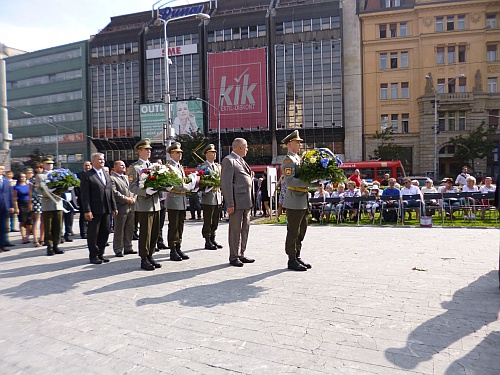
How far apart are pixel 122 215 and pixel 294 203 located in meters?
3.78

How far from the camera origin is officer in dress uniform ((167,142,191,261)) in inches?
305

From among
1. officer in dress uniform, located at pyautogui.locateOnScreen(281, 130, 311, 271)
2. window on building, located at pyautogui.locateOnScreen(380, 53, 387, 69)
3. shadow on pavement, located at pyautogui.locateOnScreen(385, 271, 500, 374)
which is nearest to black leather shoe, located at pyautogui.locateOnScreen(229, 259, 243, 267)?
officer in dress uniform, located at pyautogui.locateOnScreen(281, 130, 311, 271)

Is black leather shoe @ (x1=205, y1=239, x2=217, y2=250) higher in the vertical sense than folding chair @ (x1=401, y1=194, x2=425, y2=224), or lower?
lower

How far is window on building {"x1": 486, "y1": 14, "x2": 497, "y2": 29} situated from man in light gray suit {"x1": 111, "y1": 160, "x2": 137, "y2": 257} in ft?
165

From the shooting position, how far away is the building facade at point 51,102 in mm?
64812

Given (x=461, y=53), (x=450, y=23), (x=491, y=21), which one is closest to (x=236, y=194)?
(x=461, y=53)

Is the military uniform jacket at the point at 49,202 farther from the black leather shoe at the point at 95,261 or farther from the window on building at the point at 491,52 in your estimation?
the window on building at the point at 491,52

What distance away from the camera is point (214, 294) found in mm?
5387

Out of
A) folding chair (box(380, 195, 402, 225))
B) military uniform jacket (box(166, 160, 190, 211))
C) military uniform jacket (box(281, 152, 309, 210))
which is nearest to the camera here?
military uniform jacket (box(281, 152, 309, 210))

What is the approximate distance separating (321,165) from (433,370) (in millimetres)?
3522

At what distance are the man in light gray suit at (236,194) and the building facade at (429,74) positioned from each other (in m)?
41.9

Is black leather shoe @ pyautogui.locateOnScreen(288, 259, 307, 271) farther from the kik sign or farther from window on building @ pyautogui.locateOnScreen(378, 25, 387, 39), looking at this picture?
the kik sign

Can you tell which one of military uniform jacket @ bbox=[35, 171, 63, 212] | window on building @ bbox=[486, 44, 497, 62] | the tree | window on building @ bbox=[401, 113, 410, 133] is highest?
window on building @ bbox=[486, 44, 497, 62]

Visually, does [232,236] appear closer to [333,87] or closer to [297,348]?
[297,348]
